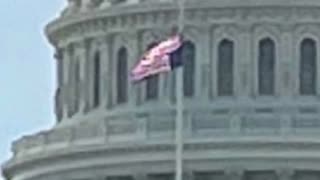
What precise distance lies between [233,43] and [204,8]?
1.93 meters

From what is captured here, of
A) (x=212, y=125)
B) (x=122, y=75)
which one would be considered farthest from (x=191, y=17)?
(x=212, y=125)

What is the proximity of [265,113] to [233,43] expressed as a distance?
3675 millimetres

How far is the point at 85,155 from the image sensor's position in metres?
147

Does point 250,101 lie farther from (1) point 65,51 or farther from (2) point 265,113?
(1) point 65,51

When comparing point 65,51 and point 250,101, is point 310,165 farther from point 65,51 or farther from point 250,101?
point 65,51

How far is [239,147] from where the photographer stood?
474 feet

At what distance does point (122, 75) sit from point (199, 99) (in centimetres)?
404

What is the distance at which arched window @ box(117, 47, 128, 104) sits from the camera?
14900cm

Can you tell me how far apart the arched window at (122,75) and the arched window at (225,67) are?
14.1 feet

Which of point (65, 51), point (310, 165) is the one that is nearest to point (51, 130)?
point (65, 51)

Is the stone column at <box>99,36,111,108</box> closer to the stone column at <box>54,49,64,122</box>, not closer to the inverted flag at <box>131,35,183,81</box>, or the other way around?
the stone column at <box>54,49,64,122</box>

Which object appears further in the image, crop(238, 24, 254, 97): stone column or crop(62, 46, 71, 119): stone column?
crop(62, 46, 71, 119): stone column

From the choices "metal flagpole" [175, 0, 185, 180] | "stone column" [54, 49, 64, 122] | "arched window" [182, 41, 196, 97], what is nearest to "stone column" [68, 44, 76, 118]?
"stone column" [54, 49, 64, 122]

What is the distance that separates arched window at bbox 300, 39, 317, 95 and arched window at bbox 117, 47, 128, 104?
764cm
